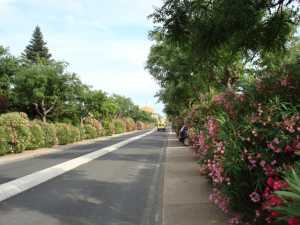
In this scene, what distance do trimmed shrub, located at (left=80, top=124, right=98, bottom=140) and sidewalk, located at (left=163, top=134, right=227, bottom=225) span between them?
31.2m

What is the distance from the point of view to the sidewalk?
7414 mm

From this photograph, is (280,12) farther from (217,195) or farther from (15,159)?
(15,159)

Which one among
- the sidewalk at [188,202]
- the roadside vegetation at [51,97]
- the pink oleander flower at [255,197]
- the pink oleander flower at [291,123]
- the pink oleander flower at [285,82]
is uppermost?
the roadside vegetation at [51,97]

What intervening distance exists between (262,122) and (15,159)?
1735 centimetres

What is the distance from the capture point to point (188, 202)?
9078 millimetres

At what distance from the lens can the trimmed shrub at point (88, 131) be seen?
4485 cm

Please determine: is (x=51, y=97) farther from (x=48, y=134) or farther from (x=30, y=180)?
(x=30, y=180)

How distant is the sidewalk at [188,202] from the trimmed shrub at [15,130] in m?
12.3

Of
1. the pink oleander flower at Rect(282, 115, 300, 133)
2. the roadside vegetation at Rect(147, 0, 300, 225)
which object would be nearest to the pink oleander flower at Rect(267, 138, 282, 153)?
the roadside vegetation at Rect(147, 0, 300, 225)

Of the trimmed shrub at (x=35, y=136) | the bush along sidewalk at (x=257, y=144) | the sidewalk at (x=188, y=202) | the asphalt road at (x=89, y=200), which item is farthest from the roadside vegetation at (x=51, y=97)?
the bush along sidewalk at (x=257, y=144)

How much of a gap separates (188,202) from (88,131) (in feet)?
128

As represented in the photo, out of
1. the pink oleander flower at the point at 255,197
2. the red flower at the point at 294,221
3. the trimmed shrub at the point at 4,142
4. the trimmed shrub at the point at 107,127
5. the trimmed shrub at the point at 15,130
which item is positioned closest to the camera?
the red flower at the point at 294,221

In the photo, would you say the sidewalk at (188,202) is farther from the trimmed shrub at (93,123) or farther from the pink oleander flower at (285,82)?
the trimmed shrub at (93,123)

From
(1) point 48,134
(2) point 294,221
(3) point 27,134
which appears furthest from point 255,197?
(1) point 48,134
